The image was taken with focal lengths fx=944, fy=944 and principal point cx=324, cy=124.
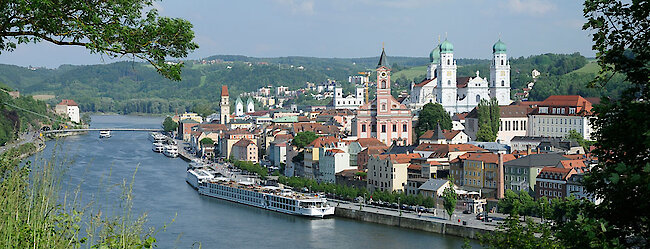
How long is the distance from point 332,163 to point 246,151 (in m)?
7.76

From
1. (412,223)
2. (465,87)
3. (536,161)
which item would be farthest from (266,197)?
(465,87)

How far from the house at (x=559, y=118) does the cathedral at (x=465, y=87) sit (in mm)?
4541

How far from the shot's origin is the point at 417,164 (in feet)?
63.1

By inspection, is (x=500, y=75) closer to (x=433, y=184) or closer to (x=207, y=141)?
(x=207, y=141)

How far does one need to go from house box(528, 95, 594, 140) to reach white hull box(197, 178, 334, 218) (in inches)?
420

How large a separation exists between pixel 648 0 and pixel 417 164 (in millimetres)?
16321

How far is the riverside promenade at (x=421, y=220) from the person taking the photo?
14.6m

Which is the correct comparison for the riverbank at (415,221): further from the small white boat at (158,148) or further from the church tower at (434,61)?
the church tower at (434,61)

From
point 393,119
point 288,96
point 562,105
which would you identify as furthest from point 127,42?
point 288,96

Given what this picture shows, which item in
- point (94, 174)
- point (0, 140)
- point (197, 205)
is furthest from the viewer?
point (0, 140)

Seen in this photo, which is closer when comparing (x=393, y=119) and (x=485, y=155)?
(x=485, y=155)

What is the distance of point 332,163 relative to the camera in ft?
70.1

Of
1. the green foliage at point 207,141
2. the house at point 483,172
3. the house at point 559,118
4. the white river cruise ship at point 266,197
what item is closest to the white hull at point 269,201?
the white river cruise ship at point 266,197

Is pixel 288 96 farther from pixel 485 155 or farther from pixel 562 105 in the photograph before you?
pixel 485 155
